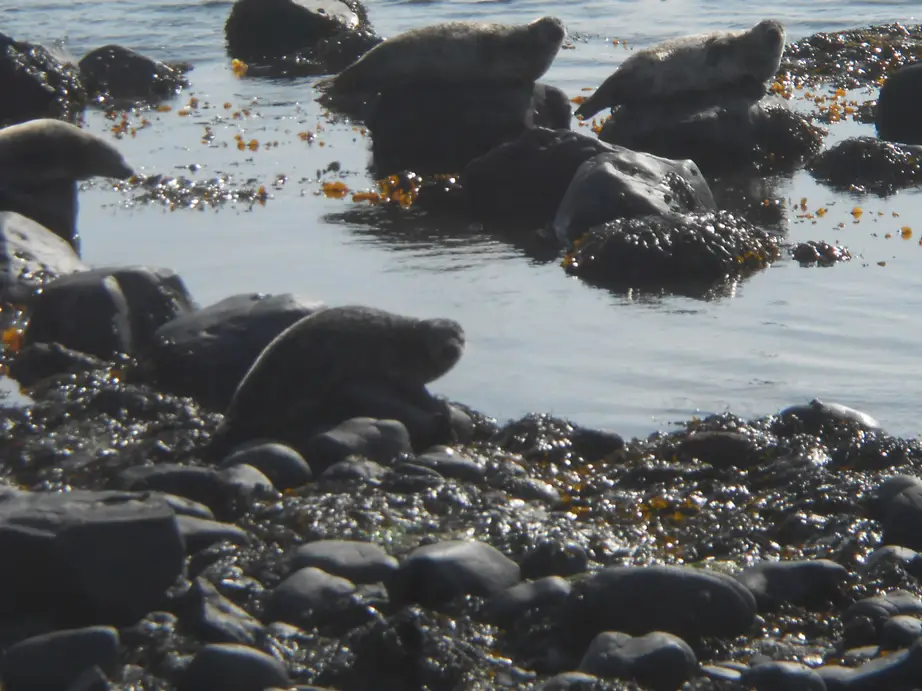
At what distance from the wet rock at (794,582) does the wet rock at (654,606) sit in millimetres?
219

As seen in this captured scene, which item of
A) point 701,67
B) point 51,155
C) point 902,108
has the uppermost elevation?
point 701,67

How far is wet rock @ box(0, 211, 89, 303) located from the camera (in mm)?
8203

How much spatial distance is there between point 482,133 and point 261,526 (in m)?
7.81

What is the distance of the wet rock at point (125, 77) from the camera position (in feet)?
54.2

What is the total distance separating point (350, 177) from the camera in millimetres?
11953

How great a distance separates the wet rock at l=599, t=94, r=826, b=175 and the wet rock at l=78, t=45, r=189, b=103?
601 centimetres

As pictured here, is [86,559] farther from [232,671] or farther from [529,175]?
[529,175]

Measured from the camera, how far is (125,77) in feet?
54.9

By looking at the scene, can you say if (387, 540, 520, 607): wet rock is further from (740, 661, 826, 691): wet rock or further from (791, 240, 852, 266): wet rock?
(791, 240, 852, 266): wet rock

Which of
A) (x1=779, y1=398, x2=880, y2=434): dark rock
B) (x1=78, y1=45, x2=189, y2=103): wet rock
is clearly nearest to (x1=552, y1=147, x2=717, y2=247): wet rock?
(x1=779, y1=398, x2=880, y2=434): dark rock

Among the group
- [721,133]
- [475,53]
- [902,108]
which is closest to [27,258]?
[475,53]

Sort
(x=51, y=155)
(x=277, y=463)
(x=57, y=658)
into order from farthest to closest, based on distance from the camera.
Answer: (x=51, y=155)
(x=277, y=463)
(x=57, y=658)

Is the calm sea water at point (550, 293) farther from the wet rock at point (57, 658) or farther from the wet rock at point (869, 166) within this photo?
the wet rock at point (57, 658)

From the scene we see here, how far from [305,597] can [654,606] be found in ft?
3.35
